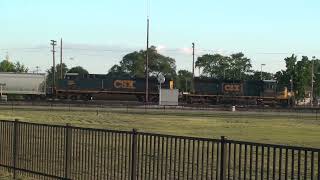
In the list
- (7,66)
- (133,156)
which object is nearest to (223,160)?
(133,156)

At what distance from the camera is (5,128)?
13219 mm

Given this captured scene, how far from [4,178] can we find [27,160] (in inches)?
24.8

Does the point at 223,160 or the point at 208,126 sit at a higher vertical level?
the point at 223,160

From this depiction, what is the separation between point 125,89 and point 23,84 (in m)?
14.3

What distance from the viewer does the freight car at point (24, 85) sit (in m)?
86.2

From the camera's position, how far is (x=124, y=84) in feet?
285

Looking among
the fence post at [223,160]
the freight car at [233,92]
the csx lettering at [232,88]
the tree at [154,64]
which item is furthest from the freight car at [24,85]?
the tree at [154,64]

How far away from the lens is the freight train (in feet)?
280

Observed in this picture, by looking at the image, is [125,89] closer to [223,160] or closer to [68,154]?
[68,154]

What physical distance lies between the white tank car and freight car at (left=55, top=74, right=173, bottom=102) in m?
2.86

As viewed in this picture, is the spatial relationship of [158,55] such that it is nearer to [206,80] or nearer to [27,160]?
[206,80]

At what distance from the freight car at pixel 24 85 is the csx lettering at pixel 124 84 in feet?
33.4

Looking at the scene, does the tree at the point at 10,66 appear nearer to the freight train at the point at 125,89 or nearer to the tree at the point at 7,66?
the tree at the point at 7,66

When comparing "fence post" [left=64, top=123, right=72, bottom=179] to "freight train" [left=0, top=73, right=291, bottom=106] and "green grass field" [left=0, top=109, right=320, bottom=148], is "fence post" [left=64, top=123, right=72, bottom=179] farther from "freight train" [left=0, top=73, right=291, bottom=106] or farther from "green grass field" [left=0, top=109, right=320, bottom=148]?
"freight train" [left=0, top=73, right=291, bottom=106]
